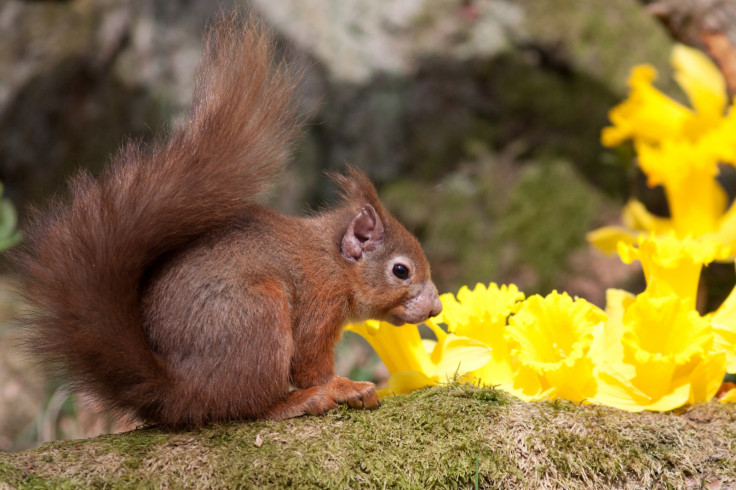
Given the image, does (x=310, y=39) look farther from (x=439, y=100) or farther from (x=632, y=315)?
(x=632, y=315)

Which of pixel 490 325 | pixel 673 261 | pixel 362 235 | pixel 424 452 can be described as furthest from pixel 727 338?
pixel 362 235

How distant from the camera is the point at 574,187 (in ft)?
15.3

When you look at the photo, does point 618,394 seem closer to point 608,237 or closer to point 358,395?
point 358,395

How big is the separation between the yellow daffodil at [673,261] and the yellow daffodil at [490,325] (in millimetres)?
336

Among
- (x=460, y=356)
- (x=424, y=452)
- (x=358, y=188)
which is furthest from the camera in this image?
(x=358, y=188)

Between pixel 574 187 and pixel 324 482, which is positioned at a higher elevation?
pixel 324 482

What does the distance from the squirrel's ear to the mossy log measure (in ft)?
1.56

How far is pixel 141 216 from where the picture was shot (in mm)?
1695

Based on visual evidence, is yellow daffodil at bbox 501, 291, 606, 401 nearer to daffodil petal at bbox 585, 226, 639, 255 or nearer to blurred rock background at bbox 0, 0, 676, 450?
daffodil petal at bbox 585, 226, 639, 255

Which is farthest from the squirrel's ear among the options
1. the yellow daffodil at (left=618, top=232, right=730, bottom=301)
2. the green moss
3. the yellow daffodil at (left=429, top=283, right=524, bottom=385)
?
the green moss

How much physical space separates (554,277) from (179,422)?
127 inches

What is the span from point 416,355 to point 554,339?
382 millimetres

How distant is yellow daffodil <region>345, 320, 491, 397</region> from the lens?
Answer: 1.94 metres

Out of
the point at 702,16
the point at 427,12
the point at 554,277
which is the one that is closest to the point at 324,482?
the point at 702,16
